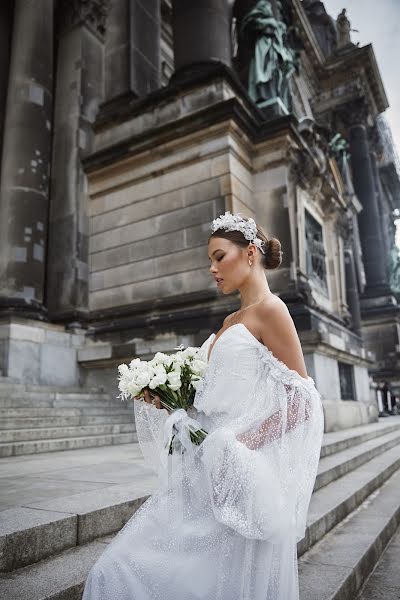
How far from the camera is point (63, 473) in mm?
3725

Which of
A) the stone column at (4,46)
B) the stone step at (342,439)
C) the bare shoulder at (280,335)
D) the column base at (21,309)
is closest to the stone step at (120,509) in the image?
the stone step at (342,439)

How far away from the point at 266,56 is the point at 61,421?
9.71 meters

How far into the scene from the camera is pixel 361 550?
3.10 meters

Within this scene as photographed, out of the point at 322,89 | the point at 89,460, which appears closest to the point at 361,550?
the point at 89,460

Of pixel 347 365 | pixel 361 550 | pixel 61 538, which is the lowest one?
pixel 361 550

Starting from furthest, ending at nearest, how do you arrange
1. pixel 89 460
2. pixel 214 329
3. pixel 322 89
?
→ 1. pixel 322 89
2. pixel 214 329
3. pixel 89 460

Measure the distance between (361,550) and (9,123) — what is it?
1059 cm

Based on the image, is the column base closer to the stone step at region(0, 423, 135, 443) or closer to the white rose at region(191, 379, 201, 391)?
the stone step at region(0, 423, 135, 443)

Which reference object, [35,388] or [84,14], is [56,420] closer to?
[35,388]

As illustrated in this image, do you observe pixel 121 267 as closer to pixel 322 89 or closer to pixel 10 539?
pixel 10 539

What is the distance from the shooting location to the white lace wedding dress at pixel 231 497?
1.65 metres

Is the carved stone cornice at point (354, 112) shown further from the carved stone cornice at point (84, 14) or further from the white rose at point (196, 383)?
the white rose at point (196, 383)

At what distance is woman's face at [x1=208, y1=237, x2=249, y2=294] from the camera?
2064mm

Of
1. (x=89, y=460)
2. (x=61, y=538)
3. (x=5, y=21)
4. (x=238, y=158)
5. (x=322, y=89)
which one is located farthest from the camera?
(x=322, y=89)
